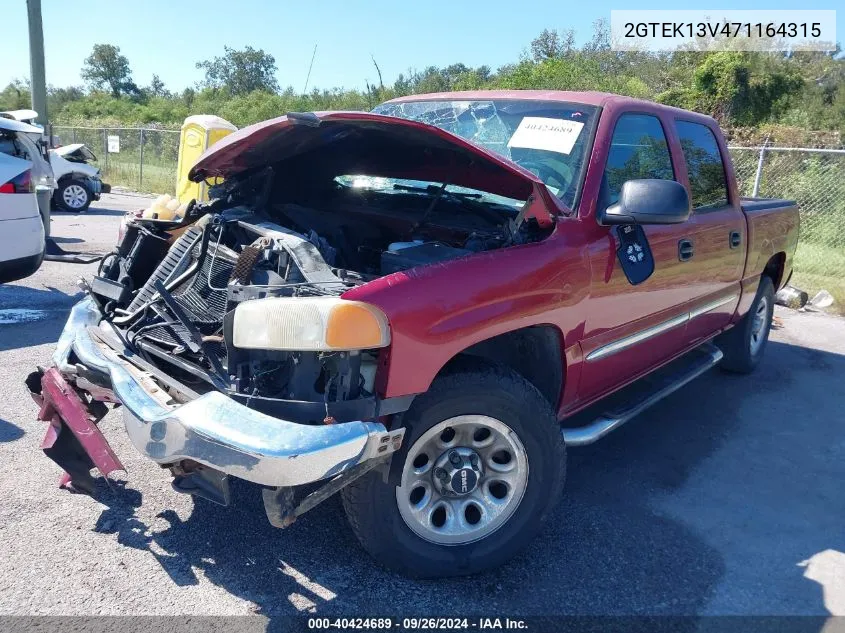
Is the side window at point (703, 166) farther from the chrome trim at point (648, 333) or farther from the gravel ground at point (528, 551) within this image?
the gravel ground at point (528, 551)

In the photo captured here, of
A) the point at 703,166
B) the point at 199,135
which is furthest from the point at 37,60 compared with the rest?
the point at 703,166

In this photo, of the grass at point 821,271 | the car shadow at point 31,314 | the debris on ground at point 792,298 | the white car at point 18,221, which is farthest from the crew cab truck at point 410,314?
the grass at point 821,271

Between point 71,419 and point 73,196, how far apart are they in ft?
40.6

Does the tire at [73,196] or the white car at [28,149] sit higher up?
the white car at [28,149]

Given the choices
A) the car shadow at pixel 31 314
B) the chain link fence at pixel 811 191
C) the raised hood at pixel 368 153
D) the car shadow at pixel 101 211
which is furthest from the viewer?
the car shadow at pixel 101 211

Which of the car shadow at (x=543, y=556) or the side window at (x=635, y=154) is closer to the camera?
the car shadow at (x=543, y=556)

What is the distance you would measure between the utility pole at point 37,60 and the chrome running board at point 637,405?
15.7 m

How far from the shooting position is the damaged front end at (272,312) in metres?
2.37

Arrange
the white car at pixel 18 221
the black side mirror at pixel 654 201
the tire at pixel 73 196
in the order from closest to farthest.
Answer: the black side mirror at pixel 654 201, the white car at pixel 18 221, the tire at pixel 73 196

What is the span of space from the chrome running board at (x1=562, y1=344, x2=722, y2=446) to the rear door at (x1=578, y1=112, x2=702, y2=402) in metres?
0.13

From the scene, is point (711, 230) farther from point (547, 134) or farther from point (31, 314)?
point (31, 314)

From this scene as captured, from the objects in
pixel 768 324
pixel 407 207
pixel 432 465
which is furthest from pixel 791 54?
pixel 432 465

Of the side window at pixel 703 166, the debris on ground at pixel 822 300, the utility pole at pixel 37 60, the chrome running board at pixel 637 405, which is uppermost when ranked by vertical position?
the utility pole at pixel 37 60

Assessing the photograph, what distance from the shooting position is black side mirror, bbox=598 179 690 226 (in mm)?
3137
